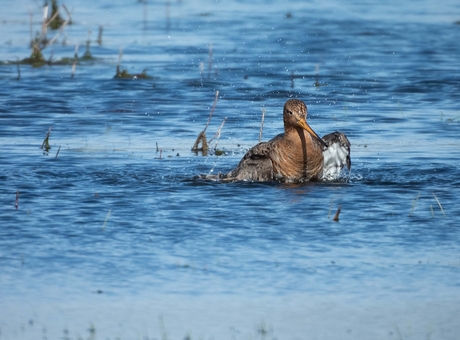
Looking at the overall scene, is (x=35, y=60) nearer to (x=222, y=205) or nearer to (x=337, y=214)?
(x=222, y=205)

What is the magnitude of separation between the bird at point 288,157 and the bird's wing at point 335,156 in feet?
0.66

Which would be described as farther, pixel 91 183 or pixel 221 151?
pixel 221 151

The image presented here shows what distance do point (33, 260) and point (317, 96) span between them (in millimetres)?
9090

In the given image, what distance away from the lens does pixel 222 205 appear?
28.5ft

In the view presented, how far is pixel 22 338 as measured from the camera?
5617mm

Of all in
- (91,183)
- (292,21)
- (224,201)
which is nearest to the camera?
(224,201)

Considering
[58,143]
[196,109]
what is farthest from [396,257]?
[196,109]

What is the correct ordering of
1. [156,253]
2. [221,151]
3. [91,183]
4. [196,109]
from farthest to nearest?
[196,109], [221,151], [91,183], [156,253]

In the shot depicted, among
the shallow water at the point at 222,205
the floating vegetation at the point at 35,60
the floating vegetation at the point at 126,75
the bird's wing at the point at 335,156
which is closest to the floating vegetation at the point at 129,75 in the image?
the floating vegetation at the point at 126,75

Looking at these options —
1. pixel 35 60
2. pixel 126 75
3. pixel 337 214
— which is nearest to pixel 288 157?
pixel 337 214

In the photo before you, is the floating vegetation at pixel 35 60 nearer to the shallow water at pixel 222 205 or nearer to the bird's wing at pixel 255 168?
the shallow water at pixel 222 205

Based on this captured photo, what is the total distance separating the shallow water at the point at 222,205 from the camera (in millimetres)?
6023

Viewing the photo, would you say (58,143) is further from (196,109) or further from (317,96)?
(317,96)

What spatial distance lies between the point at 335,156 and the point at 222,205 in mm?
1933
